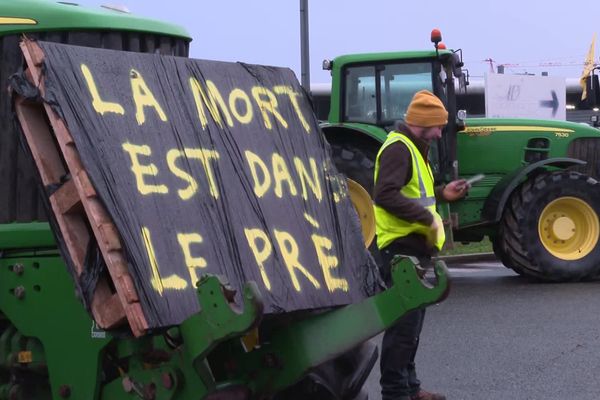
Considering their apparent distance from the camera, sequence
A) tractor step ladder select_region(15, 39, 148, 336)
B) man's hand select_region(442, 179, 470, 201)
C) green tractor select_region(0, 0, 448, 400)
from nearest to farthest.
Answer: tractor step ladder select_region(15, 39, 148, 336) < green tractor select_region(0, 0, 448, 400) < man's hand select_region(442, 179, 470, 201)

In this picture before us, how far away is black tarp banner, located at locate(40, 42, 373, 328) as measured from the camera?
424 centimetres

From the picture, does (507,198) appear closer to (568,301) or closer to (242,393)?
(568,301)

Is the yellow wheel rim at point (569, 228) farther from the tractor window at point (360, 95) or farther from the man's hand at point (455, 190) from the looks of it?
the man's hand at point (455, 190)

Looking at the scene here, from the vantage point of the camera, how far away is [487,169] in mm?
13023

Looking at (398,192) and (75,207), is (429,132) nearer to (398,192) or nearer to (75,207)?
(398,192)

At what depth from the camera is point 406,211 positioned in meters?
6.05

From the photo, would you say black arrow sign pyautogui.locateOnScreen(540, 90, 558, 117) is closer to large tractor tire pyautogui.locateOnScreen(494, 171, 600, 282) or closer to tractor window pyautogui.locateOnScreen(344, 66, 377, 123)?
large tractor tire pyautogui.locateOnScreen(494, 171, 600, 282)

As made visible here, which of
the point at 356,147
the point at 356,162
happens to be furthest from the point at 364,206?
the point at 356,147

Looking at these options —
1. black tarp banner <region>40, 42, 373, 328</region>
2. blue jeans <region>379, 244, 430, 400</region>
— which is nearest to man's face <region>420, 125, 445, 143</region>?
blue jeans <region>379, 244, 430, 400</region>

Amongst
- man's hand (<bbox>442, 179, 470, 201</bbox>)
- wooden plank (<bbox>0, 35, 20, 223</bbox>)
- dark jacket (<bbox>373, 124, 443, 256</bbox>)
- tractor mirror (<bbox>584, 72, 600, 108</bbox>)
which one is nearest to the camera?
wooden plank (<bbox>0, 35, 20, 223</bbox>)

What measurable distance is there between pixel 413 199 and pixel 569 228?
7027 mm

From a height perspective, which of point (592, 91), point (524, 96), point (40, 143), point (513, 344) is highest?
point (40, 143)

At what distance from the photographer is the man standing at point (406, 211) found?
6098 mm

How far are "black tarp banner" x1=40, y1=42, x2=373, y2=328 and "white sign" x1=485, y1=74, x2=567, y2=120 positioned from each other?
17.9m
